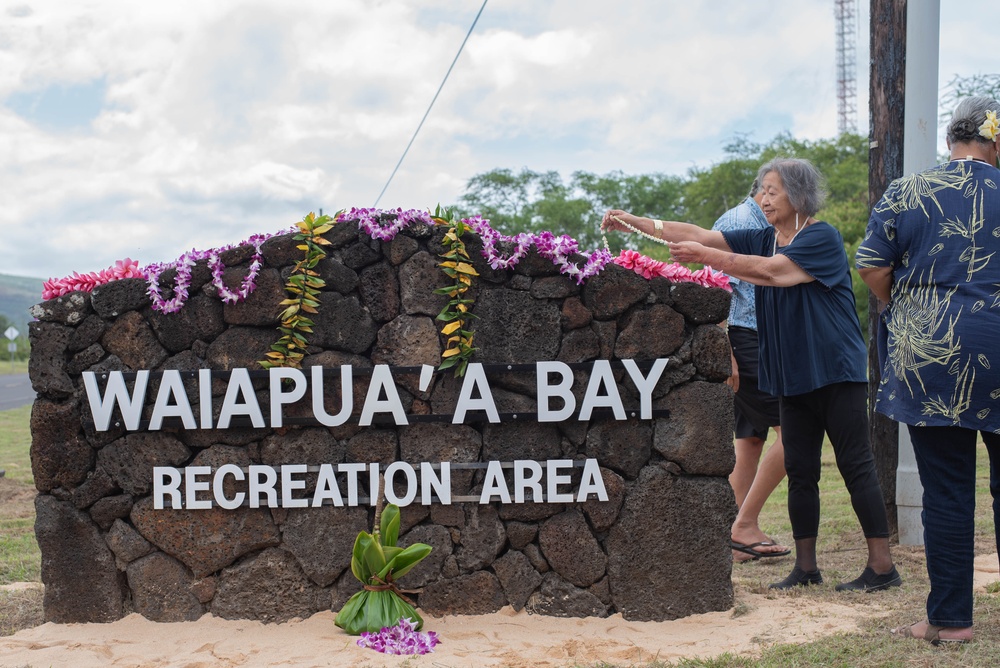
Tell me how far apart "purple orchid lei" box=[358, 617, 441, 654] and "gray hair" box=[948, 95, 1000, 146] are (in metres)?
2.80

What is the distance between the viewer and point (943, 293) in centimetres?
337

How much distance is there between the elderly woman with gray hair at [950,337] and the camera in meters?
3.28

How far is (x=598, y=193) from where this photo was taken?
3441 cm

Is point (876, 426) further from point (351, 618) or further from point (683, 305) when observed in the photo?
point (351, 618)

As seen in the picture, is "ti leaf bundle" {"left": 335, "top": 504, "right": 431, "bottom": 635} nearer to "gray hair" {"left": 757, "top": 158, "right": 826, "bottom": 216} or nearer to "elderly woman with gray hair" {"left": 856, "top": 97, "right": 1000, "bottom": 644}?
"elderly woman with gray hair" {"left": 856, "top": 97, "right": 1000, "bottom": 644}

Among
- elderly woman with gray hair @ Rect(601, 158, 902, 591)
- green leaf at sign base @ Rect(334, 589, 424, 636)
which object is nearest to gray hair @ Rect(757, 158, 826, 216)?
elderly woman with gray hair @ Rect(601, 158, 902, 591)

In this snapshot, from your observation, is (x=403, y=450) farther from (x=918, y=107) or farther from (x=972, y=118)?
(x=918, y=107)

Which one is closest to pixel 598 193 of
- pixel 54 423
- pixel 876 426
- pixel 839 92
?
pixel 839 92

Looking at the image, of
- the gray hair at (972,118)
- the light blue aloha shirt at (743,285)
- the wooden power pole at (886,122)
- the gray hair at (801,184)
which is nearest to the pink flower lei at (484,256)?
the gray hair at (801,184)

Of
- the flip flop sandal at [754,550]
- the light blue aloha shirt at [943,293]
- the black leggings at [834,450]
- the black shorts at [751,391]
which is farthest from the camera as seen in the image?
the flip flop sandal at [754,550]

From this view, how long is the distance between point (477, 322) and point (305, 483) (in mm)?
1040

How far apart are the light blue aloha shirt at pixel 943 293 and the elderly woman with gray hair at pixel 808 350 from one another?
23.5 inches

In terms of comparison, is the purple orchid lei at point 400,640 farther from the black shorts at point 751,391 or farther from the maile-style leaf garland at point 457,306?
the black shorts at point 751,391

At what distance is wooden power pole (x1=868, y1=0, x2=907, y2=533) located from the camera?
5602 mm
